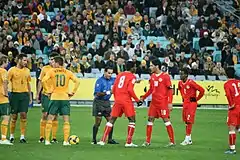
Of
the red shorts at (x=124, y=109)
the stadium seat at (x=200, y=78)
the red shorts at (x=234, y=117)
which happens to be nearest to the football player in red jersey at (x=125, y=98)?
the red shorts at (x=124, y=109)

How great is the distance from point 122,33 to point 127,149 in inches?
791

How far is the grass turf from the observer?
1562 centimetres

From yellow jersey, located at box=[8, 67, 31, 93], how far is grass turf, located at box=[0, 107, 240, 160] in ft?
4.64

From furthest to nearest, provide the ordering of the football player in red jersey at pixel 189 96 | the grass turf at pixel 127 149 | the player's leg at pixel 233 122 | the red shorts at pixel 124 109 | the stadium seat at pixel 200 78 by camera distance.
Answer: the stadium seat at pixel 200 78 → the football player in red jersey at pixel 189 96 → the red shorts at pixel 124 109 → the player's leg at pixel 233 122 → the grass turf at pixel 127 149

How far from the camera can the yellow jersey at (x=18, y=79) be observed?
736 inches

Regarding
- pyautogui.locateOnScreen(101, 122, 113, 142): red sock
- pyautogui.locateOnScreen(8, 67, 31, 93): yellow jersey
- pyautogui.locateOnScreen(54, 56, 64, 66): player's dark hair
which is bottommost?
pyautogui.locateOnScreen(101, 122, 113, 142): red sock

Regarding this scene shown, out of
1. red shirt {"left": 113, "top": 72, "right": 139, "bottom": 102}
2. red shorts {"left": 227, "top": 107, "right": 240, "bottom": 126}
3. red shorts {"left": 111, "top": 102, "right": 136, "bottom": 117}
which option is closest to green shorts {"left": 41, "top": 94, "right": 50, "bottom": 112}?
red shorts {"left": 111, "top": 102, "right": 136, "bottom": 117}

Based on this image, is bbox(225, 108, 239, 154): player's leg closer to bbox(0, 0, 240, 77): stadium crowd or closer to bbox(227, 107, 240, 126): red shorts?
bbox(227, 107, 240, 126): red shorts

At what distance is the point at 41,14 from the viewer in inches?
1439

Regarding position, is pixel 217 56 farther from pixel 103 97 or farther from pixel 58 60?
pixel 58 60

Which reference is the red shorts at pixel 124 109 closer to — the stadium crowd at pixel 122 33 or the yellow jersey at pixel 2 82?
the yellow jersey at pixel 2 82

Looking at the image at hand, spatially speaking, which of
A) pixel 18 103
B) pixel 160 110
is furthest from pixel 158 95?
pixel 18 103

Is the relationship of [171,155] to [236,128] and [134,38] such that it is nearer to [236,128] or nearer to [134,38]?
[236,128]

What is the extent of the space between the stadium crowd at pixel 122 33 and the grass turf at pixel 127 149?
748 centimetres
